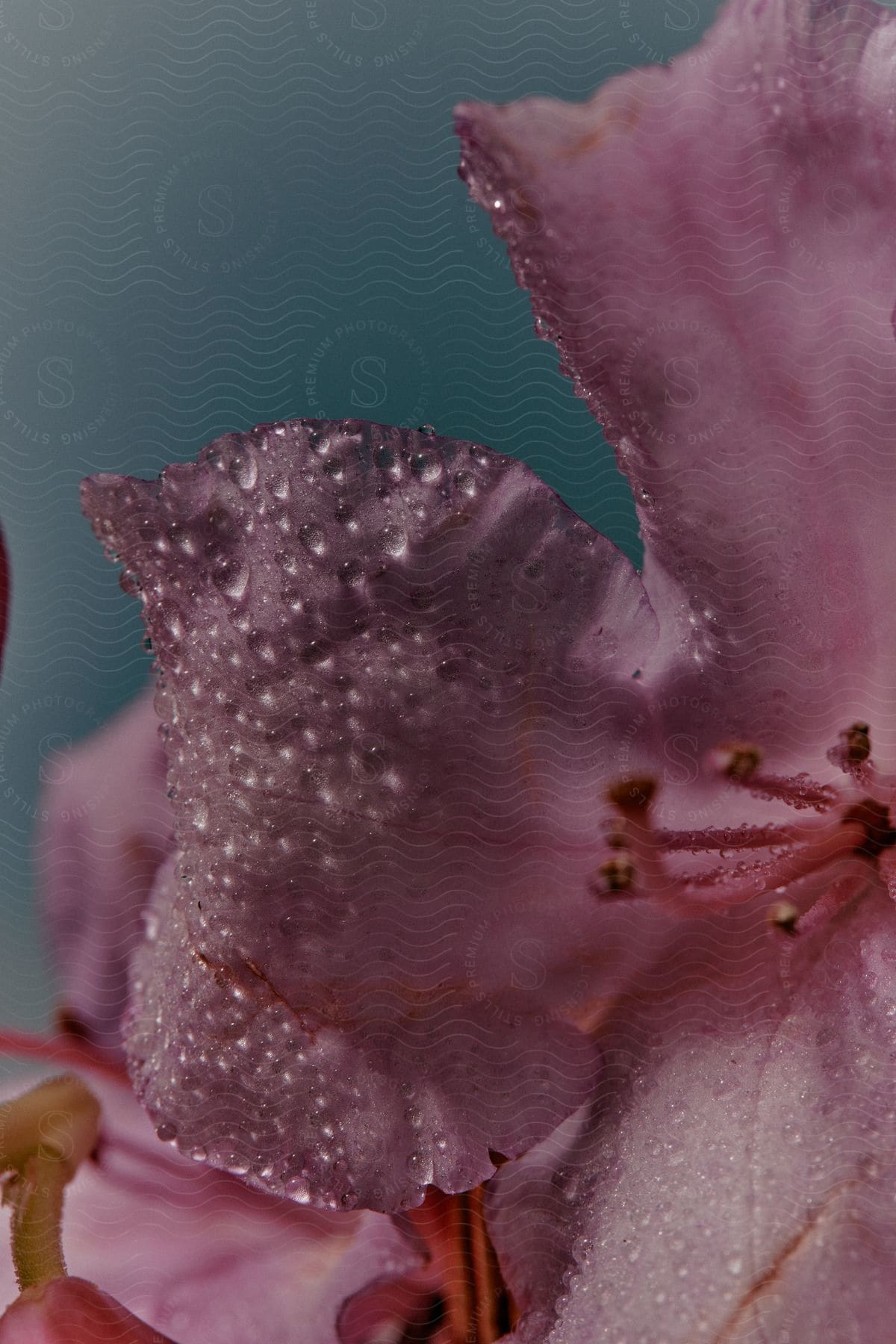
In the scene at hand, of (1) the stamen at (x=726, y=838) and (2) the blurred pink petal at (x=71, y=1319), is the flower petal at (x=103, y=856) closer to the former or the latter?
(2) the blurred pink petal at (x=71, y=1319)

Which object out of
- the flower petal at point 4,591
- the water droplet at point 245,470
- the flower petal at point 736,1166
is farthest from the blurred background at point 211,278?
the flower petal at point 736,1166

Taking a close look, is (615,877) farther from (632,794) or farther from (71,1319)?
(71,1319)

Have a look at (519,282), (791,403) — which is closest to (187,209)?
(519,282)

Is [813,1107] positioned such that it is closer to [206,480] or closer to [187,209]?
[206,480]

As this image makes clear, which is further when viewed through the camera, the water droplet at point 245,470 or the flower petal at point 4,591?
the flower petal at point 4,591

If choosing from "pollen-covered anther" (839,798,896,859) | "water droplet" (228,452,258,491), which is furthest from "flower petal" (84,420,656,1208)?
"pollen-covered anther" (839,798,896,859)

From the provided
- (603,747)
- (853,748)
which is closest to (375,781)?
(603,747)
